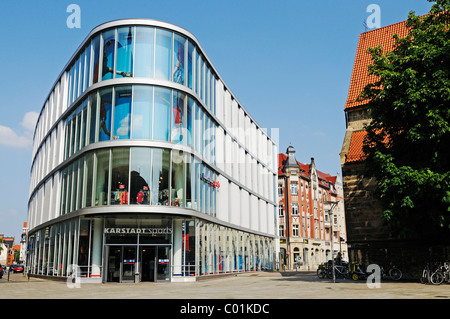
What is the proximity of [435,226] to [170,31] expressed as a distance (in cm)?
1992

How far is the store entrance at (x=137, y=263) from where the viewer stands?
27314mm

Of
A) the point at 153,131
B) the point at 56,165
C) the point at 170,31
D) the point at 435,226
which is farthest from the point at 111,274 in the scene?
the point at 435,226

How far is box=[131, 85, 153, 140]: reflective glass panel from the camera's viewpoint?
27.8 meters

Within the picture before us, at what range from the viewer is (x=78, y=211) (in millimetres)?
28359

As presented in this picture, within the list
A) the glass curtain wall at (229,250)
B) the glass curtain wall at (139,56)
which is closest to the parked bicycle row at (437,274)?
the glass curtain wall at (229,250)

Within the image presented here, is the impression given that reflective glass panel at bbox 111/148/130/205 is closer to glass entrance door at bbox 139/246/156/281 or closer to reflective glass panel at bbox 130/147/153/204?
reflective glass panel at bbox 130/147/153/204

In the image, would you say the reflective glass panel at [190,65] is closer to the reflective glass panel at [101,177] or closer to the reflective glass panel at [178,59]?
the reflective glass panel at [178,59]

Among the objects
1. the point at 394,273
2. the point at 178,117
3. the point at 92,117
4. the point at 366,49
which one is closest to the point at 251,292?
the point at 394,273

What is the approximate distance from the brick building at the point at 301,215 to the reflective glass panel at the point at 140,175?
131 feet

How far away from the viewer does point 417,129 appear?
2162 centimetres

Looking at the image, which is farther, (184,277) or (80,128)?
(80,128)

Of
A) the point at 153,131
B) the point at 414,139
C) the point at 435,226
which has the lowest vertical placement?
the point at 435,226

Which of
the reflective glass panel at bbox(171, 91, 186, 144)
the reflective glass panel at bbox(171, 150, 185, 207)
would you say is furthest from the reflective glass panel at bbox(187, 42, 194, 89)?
the reflective glass panel at bbox(171, 150, 185, 207)
